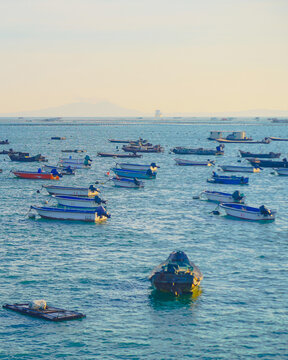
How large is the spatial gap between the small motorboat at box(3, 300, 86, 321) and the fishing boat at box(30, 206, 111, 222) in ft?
93.0

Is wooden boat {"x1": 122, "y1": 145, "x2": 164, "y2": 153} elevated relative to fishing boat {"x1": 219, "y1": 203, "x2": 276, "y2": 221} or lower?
elevated

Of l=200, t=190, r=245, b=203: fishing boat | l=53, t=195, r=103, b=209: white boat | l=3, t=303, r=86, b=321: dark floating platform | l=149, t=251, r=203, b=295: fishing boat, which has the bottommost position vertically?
l=3, t=303, r=86, b=321: dark floating platform

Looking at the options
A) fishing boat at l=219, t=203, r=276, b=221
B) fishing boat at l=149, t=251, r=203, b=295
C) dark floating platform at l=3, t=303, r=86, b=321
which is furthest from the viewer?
fishing boat at l=219, t=203, r=276, b=221

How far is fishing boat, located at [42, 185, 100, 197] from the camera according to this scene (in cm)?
8538

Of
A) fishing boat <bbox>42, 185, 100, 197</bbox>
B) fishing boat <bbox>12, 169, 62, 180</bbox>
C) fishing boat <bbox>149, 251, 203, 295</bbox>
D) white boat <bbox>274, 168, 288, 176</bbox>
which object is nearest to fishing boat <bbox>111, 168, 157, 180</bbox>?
fishing boat <bbox>12, 169, 62, 180</bbox>

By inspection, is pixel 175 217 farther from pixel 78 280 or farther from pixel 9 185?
pixel 9 185

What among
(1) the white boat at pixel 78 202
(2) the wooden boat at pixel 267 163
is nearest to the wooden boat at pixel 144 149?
(2) the wooden boat at pixel 267 163

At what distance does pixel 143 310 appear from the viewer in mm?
38906

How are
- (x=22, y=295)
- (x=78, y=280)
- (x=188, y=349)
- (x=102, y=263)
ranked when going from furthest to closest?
(x=102, y=263)
(x=78, y=280)
(x=22, y=295)
(x=188, y=349)

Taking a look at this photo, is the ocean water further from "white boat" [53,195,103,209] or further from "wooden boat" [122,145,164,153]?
"wooden boat" [122,145,164,153]

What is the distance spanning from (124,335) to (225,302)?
893cm

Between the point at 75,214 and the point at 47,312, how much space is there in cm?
3037

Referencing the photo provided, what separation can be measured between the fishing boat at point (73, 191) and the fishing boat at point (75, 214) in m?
16.0

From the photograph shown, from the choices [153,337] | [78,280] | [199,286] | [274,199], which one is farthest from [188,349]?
[274,199]
